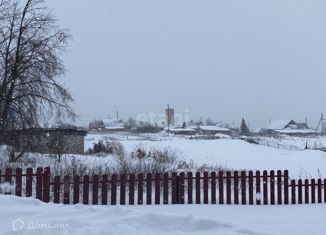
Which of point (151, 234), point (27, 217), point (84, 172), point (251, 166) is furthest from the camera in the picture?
point (251, 166)

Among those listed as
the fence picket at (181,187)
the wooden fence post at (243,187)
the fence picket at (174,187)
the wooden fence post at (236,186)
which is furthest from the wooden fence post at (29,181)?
the wooden fence post at (243,187)

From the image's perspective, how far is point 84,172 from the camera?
42.5 feet

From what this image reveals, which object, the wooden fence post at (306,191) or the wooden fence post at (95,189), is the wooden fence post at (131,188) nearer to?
the wooden fence post at (95,189)

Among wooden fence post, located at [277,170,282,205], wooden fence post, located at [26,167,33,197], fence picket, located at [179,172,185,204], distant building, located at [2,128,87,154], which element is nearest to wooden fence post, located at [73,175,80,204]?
wooden fence post, located at [26,167,33,197]

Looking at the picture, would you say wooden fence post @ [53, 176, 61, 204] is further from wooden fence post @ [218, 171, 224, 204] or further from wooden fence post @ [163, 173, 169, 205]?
wooden fence post @ [218, 171, 224, 204]

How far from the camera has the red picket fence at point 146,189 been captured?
976 cm

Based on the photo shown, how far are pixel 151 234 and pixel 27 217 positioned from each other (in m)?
1.94

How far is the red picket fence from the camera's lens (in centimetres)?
976

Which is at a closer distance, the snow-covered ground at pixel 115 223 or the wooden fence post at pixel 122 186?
the snow-covered ground at pixel 115 223

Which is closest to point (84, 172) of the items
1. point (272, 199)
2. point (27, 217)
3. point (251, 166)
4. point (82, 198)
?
point (82, 198)

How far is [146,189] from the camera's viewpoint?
34.6 feet

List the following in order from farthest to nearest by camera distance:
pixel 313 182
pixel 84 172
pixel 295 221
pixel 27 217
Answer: pixel 84 172 < pixel 313 182 < pixel 295 221 < pixel 27 217

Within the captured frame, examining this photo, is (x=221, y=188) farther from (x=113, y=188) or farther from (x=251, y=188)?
(x=113, y=188)

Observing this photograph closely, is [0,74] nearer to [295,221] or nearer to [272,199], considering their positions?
[272,199]
